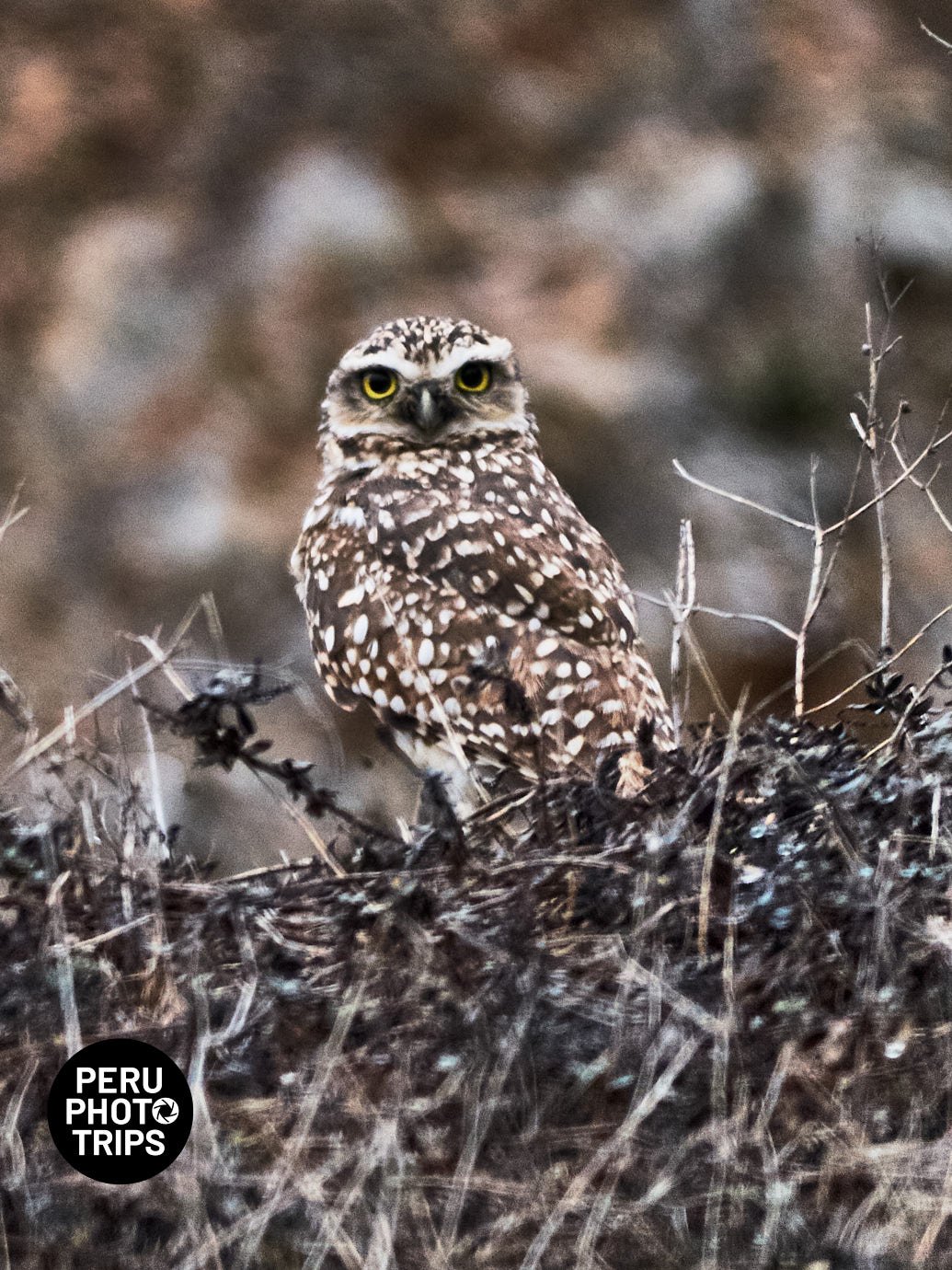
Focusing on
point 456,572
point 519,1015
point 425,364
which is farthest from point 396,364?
point 519,1015

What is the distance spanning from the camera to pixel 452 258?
13.9 metres

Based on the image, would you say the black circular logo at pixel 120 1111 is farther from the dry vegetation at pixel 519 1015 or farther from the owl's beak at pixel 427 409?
the owl's beak at pixel 427 409

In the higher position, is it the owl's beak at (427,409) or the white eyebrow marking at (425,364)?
the white eyebrow marking at (425,364)

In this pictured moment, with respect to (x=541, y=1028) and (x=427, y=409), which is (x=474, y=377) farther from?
(x=541, y=1028)

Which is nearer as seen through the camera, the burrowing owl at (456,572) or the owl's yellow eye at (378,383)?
the burrowing owl at (456,572)

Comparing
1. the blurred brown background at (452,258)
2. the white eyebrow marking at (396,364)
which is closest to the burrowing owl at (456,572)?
the white eyebrow marking at (396,364)

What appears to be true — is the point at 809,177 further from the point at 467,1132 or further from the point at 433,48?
the point at 467,1132

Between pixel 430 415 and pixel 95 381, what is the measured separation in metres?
9.59

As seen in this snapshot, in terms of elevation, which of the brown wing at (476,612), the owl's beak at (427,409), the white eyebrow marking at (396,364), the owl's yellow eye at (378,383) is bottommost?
the brown wing at (476,612)

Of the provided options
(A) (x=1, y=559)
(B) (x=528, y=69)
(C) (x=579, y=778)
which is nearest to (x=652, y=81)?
(B) (x=528, y=69)

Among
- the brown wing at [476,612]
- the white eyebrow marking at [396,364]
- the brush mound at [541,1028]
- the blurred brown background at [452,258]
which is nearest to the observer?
the brush mound at [541,1028]

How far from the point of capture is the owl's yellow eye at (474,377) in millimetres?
5094

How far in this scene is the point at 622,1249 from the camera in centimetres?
257

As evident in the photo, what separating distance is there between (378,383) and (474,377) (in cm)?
29
